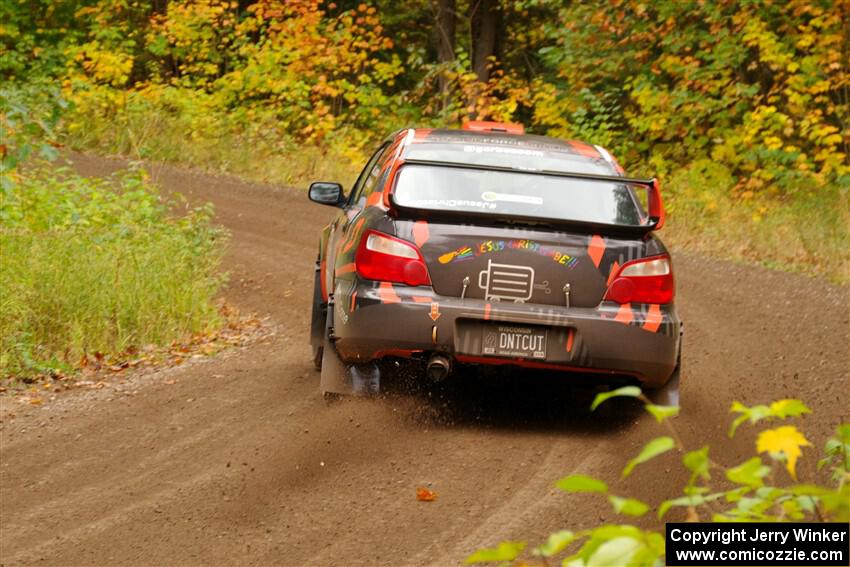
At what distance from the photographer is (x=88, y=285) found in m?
9.95

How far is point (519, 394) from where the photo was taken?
310 inches

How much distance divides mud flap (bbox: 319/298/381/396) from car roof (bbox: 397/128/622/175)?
1.17 m

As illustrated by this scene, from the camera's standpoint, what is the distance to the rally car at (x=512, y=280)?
6.53 metres

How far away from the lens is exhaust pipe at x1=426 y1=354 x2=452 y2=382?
6590mm

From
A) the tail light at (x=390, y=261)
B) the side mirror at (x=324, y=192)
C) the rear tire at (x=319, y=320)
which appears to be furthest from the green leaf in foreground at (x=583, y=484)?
the side mirror at (x=324, y=192)

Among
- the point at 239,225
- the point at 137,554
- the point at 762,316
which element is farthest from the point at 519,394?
the point at 239,225

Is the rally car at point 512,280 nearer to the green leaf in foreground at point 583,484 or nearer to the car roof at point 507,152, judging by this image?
the car roof at point 507,152

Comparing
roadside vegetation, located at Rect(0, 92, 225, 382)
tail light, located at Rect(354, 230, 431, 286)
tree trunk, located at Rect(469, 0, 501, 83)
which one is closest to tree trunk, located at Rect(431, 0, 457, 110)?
tree trunk, located at Rect(469, 0, 501, 83)

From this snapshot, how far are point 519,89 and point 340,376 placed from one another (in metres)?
18.4

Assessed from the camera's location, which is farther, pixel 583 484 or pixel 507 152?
pixel 507 152

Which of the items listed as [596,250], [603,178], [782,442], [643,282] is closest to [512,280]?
[596,250]

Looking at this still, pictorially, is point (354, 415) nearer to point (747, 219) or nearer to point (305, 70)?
point (747, 219)

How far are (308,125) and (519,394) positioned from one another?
18503mm

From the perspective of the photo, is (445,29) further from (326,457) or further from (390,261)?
(326,457)
